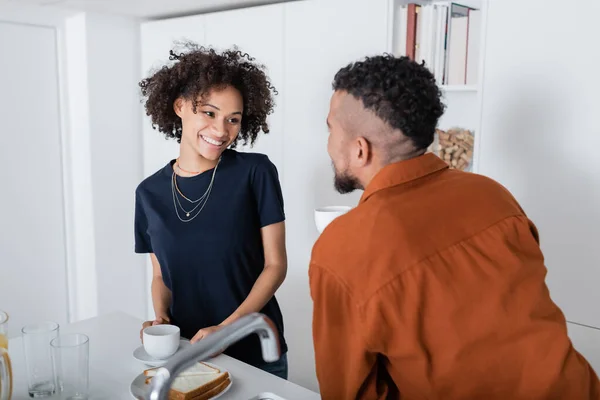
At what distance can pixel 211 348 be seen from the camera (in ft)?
2.44

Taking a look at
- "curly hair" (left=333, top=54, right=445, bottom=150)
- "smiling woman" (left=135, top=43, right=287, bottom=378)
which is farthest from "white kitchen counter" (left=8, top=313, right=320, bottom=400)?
"curly hair" (left=333, top=54, right=445, bottom=150)

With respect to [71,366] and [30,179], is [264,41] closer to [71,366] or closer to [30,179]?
[30,179]

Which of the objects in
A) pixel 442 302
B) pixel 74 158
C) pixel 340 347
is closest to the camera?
pixel 442 302

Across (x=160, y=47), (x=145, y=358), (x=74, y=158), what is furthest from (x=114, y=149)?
(x=145, y=358)

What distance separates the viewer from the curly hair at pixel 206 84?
174cm

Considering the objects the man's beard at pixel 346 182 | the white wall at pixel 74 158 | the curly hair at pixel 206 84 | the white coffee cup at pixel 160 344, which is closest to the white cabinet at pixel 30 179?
the white wall at pixel 74 158

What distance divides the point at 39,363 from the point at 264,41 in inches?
68.9

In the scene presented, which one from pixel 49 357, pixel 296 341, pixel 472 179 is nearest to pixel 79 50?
pixel 296 341

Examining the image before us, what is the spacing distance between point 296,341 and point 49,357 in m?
1.53

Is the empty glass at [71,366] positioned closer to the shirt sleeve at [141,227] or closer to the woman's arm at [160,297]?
the woman's arm at [160,297]

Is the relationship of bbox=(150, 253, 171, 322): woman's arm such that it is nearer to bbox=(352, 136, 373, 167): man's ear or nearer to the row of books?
bbox=(352, 136, 373, 167): man's ear

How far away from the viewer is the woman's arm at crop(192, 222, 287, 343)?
5.24ft

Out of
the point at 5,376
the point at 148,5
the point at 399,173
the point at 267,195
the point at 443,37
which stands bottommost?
the point at 5,376

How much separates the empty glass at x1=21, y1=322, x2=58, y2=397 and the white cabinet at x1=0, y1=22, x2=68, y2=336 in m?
1.94
